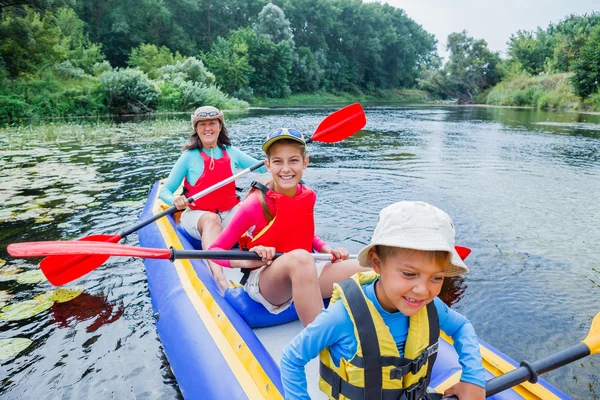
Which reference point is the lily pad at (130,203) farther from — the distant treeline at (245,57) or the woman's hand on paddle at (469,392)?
the distant treeline at (245,57)

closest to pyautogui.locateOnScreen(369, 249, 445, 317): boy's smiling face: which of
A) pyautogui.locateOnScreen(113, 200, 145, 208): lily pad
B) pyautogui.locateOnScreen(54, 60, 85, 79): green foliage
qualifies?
pyautogui.locateOnScreen(113, 200, 145, 208): lily pad

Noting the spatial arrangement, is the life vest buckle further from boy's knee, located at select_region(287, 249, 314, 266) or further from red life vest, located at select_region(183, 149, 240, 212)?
red life vest, located at select_region(183, 149, 240, 212)

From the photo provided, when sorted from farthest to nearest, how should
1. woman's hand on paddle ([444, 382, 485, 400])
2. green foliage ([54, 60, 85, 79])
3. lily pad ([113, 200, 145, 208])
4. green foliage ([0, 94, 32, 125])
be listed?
green foliage ([54, 60, 85, 79])
green foliage ([0, 94, 32, 125])
lily pad ([113, 200, 145, 208])
woman's hand on paddle ([444, 382, 485, 400])

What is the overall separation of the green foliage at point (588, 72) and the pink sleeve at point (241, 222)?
75.2 feet

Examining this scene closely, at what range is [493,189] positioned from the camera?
5.62 m

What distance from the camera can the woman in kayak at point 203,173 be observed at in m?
3.11

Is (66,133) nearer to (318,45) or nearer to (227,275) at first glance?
(227,275)

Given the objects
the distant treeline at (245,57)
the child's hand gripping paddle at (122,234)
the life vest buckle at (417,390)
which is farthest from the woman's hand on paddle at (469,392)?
the distant treeline at (245,57)

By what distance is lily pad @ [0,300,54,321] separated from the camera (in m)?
2.58

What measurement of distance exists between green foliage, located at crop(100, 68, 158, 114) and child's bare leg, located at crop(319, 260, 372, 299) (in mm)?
17156

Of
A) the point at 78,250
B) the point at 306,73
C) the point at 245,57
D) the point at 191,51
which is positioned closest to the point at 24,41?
the point at 245,57

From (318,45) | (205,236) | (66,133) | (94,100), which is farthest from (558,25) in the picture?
(205,236)

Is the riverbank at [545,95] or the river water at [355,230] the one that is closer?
the river water at [355,230]

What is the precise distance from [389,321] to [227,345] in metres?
0.85
